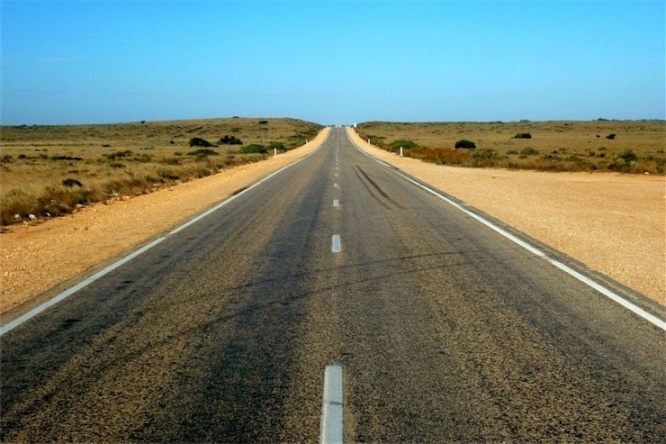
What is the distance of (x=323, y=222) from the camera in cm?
1398

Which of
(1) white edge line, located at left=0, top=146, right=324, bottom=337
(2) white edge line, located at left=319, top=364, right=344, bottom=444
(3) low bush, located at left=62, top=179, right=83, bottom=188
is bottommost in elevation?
(2) white edge line, located at left=319, top=364, right=344, bottom=444

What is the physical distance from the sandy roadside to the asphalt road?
89 cm

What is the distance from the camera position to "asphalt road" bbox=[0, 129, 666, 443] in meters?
4.16

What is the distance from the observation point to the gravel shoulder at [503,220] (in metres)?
9.05

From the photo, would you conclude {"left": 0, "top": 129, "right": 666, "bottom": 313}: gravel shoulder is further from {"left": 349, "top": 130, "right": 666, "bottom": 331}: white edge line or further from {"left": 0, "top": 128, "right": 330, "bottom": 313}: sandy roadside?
{"left": 349, "top": 130, "right": 666, "bottom": 331}: white edge line

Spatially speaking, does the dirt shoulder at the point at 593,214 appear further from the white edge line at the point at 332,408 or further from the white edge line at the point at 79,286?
the white edge line at the point at 79,286

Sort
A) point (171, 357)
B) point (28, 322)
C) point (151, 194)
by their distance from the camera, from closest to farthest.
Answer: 1. point (171, 357)
2. point (28, 322)
3. point (151, 194)

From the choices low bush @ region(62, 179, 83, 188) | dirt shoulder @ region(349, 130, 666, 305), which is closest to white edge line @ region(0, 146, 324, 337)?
dirt shoulder @ region(349, 130, 666, 305)

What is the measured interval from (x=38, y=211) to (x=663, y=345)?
1672cm

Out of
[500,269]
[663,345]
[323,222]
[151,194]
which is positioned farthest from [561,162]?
[663,345]

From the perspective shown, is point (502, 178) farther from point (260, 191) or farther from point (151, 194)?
point (151, 194)

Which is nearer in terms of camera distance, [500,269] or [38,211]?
[500,269]

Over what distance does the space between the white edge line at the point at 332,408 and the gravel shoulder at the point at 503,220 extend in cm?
422

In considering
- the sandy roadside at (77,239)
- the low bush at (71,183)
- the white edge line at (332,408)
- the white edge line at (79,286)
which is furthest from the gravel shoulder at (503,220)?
the white edge line at (332,408)
